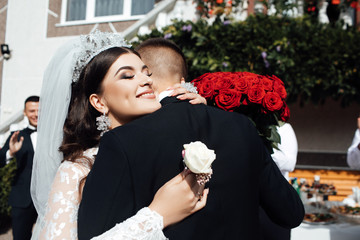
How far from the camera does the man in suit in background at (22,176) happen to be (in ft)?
11.7

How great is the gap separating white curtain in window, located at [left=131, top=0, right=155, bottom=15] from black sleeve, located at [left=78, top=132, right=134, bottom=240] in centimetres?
794

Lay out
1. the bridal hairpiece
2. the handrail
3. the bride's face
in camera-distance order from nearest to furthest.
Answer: the bride's face, the bridal hairpiece, the handrail

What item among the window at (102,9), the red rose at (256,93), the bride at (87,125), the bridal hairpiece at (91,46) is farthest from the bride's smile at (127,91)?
the window at (102,9)

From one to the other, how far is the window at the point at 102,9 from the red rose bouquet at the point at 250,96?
6868 millimetres

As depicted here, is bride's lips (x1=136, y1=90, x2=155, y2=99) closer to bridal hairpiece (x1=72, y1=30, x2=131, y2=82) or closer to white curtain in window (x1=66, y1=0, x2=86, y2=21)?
bridal hairpiece (x1=72, y1=30, x2=131, y2=82)

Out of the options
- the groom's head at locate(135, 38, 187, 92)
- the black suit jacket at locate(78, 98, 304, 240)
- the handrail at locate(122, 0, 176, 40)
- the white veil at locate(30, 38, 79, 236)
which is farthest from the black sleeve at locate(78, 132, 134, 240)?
the handrail at locate(122, 0, 176, 40)

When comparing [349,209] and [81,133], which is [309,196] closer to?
[349,209]

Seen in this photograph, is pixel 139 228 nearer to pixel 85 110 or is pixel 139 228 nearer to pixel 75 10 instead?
pixel 85 110

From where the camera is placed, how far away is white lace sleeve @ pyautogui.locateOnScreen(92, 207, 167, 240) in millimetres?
995

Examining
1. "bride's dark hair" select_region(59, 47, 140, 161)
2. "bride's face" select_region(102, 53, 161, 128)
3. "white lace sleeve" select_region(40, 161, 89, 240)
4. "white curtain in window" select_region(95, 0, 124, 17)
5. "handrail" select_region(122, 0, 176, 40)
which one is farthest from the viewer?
"white curtain in window" select_region(95, 0, 124, 17)

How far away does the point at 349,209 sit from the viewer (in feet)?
10.8

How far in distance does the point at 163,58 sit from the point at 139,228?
1.00m

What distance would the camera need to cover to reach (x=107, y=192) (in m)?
1.02

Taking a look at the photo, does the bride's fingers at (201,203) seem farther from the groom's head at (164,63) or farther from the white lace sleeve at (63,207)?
the groom's head at (164,63)
